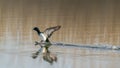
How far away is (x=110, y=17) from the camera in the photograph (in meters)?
1.13

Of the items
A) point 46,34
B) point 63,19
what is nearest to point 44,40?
point 46,34

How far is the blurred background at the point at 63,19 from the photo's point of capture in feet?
3.61

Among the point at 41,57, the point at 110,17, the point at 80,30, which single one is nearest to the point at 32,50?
the point at 41,57

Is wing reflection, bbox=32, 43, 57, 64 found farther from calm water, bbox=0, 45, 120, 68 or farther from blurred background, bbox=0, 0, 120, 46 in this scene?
blurred background, bbox=0, 0, 120, 46

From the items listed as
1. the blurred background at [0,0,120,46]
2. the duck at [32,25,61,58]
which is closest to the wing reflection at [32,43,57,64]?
the duck at [32,25,61,58]

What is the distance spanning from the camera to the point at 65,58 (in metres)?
1.03

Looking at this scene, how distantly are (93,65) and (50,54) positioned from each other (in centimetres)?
17

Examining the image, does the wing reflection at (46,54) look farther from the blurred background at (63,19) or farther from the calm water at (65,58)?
the blurred background at (63,19)

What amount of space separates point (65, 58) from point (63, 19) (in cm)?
18

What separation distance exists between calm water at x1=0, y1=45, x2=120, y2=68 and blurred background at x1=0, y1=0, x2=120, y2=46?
0.17 ft

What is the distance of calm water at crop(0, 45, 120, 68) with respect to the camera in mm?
984

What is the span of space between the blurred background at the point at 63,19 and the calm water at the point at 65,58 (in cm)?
5

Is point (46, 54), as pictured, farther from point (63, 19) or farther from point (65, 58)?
point (63, 19)

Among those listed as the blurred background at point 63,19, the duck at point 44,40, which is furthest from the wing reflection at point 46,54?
the blurred background at point 63,19
